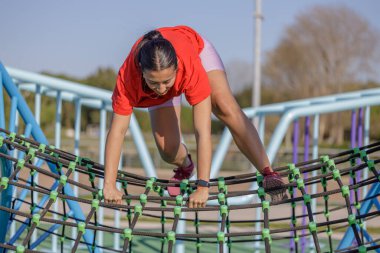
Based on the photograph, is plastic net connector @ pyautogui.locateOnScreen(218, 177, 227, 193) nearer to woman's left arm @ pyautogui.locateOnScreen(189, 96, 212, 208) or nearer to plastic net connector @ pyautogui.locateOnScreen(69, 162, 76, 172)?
woman's left arm @ pyautogui.locateOnScreen(189, 96, 212, 208)

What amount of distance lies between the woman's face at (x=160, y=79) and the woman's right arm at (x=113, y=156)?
254 mm

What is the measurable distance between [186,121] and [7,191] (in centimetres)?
2069

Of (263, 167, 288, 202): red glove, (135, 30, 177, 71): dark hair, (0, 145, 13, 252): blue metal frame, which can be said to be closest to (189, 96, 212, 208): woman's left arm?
(135, 30, 177, 71): dark hair

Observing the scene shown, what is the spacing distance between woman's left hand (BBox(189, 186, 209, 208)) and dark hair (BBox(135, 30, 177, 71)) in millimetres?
554

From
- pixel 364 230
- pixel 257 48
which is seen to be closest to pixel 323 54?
pixel 257 48

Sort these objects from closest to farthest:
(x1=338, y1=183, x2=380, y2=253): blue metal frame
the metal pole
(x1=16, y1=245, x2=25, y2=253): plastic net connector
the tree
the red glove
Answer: (x1=16, y1=245, x2=25, y2=253): plastic net connector
the red glove
(x1=338, y1=183, x2=380, y2=253): blue metal frame
the metal pole
the tree

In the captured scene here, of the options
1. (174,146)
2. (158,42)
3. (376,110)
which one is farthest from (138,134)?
(376,110)

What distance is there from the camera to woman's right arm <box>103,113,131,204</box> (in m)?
3.12

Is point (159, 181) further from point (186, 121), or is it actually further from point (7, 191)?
point (186, 121)

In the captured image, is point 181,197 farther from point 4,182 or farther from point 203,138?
point 4,182

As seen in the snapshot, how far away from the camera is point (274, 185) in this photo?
3420mm

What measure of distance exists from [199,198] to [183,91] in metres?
0.50

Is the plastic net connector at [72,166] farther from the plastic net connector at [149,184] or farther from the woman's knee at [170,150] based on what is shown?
the woman's knee at [170,150]

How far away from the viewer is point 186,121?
80.1ft
